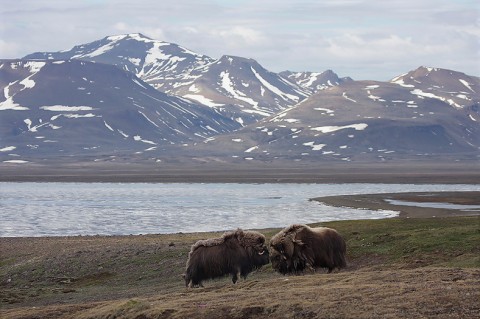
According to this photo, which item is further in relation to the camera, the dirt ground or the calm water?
the calm water

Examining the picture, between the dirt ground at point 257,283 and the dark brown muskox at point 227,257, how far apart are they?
51 centimetres

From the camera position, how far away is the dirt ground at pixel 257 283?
67.6ft

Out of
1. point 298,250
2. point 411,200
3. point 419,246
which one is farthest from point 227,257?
point 411,200

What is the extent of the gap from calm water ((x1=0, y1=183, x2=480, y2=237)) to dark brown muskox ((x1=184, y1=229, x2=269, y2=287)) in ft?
118

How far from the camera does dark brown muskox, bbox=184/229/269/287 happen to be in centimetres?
2923

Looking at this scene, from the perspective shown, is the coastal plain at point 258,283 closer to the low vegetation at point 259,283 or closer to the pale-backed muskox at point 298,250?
the low vegetation at point 259,283

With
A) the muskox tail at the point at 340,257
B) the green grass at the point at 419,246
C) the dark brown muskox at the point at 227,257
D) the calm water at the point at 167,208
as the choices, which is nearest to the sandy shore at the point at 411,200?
the calm water at the point at 167,208

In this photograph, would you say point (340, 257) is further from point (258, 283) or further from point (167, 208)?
point (167, 208)

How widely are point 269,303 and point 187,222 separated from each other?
171 ft

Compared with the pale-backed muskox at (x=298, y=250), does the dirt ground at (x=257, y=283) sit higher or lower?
lower

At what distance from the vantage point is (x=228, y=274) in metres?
29.4

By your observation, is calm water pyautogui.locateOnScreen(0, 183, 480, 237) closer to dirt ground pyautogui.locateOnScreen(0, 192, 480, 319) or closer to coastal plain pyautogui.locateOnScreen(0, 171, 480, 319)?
coastal plain pyautogui.locateOnScreen(0, 171, 480, 319)

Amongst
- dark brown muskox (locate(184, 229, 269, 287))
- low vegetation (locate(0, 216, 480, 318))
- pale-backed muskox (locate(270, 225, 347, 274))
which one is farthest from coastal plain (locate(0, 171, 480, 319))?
dark brown muskox (locate(184, 229, 269, 287))

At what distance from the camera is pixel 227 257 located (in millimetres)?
29234
